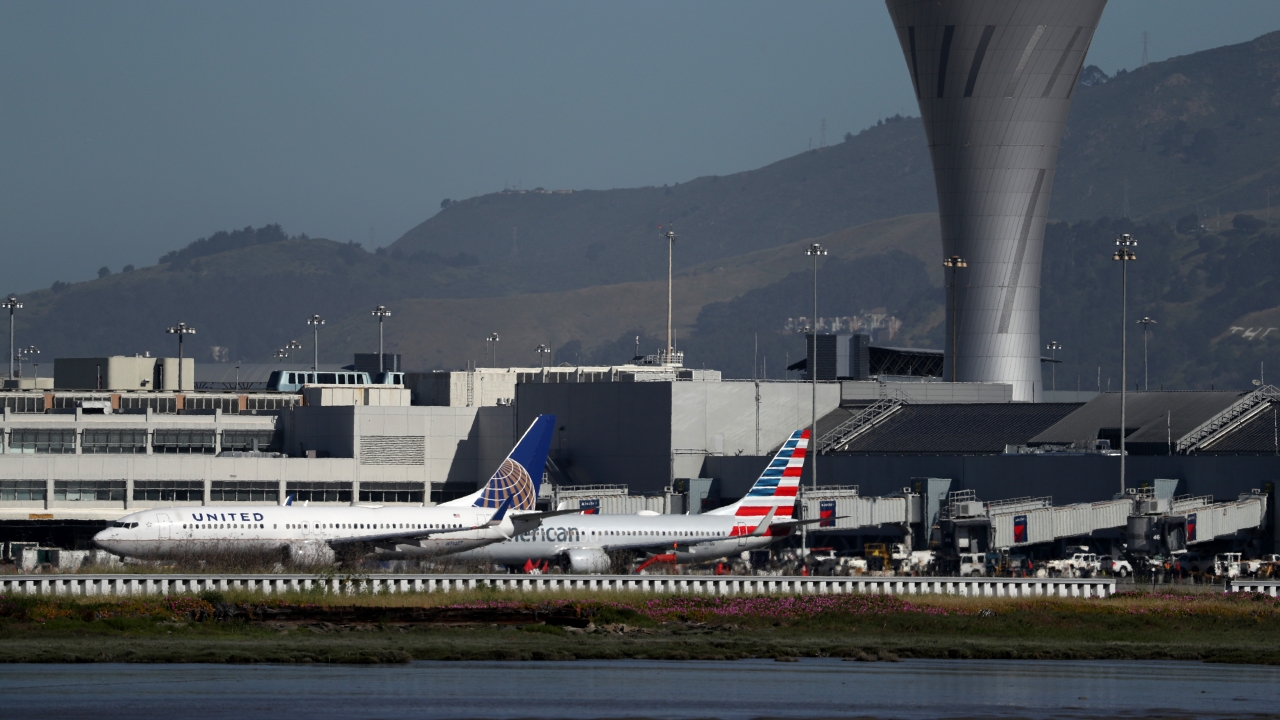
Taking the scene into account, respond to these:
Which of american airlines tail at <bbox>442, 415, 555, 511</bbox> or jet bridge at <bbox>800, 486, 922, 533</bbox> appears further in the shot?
jet bridge at <bbox>800, 486, 922, 533</bbox>

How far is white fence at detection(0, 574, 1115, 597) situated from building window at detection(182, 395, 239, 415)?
107230 millimetres

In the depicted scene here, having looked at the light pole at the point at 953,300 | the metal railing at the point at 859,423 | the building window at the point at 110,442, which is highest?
the light pole at the point at 953,300

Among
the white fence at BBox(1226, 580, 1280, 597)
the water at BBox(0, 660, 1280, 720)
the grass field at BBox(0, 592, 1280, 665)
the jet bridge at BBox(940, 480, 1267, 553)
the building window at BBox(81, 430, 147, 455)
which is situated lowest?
the water at BBox(0, 660, 1280, 720)

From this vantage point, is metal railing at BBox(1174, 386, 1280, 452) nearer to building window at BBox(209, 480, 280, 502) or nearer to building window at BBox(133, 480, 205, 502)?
building window at BBox(209, 480, 280, 502)

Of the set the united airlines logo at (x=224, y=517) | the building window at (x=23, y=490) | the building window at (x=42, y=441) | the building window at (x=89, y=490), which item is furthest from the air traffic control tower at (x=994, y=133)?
the united airlines logo at (x=224, y=517)

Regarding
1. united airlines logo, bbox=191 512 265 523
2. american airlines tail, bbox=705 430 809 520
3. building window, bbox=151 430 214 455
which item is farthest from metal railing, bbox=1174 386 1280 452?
building window, bbox=151 430 214 455

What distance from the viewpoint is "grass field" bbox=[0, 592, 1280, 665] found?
→ 50.9 metres

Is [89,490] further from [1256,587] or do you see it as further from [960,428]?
[1256,587]

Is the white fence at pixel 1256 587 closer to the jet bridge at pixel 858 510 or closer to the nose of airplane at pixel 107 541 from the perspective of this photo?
the jet bridge at pixel 858 510

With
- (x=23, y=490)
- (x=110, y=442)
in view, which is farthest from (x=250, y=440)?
(x=23, y=490)

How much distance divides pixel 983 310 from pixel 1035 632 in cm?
14127

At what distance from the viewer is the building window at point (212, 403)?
550ft

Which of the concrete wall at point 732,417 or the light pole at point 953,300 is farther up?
the light pole at point 953,300

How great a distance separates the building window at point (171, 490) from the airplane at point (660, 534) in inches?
2170
